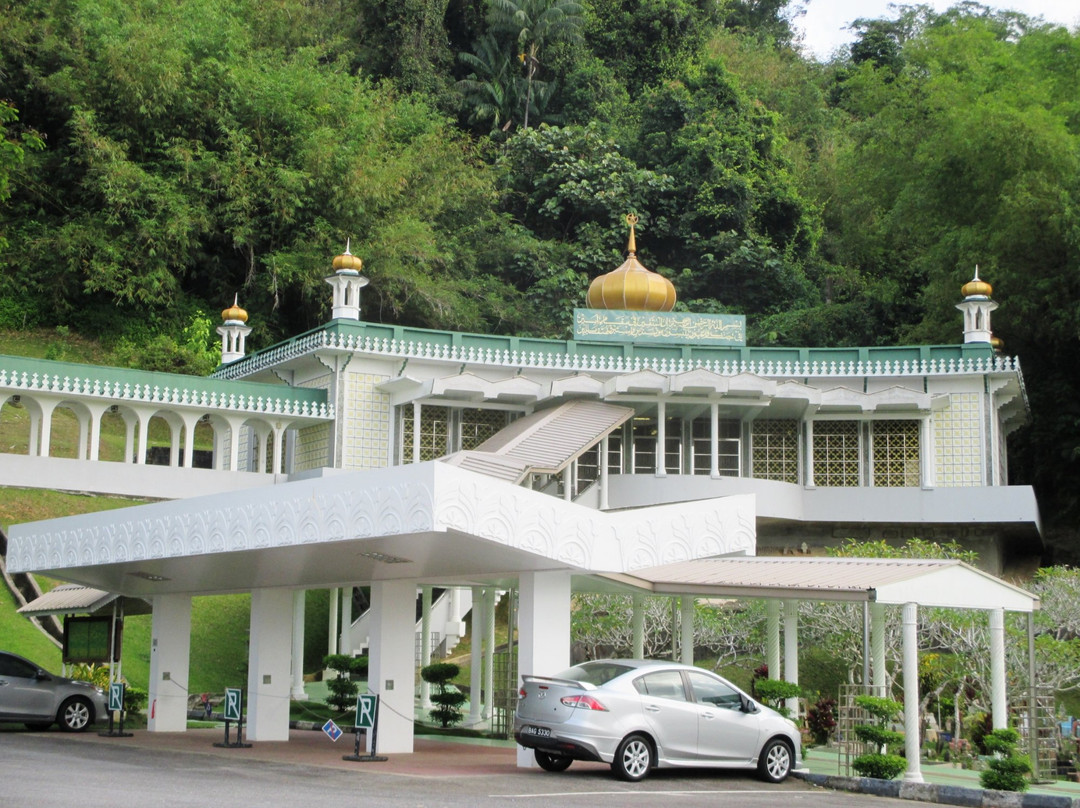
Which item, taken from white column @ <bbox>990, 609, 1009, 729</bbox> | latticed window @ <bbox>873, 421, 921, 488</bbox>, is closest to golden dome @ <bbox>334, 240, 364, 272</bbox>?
latticed window @ <bbox>873, 421, 921, 488</bbox>

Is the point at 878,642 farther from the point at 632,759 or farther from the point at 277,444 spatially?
the point at 277,444

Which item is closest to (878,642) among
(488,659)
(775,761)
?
(775,761)

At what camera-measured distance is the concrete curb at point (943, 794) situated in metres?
13.3

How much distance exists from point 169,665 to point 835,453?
18741 millimetres

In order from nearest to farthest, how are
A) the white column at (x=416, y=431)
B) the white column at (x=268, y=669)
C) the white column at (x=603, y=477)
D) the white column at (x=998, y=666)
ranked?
the white column at (x=998, y=666) → the white column at (x=268, y=669) → the white column at (x=603, y=477) → the white column at (x=416, y=431)

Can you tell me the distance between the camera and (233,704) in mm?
17203

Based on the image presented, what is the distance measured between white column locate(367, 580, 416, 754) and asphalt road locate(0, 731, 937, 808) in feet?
5.63

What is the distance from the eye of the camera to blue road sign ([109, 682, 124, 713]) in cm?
1847

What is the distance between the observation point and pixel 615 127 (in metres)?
58.5

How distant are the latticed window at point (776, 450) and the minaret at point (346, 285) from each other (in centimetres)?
1063

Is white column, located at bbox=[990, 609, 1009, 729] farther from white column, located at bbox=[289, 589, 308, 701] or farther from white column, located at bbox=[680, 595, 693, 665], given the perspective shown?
white column, located at bbox=[289, 589, 308, 701]

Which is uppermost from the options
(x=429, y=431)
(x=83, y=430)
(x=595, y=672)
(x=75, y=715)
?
(x=429, y=431)

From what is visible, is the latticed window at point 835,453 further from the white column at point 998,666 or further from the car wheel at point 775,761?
the car wheel at point 775,761

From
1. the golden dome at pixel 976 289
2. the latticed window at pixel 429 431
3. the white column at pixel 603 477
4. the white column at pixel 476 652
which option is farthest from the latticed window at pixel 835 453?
the white column at pixel 476 652
